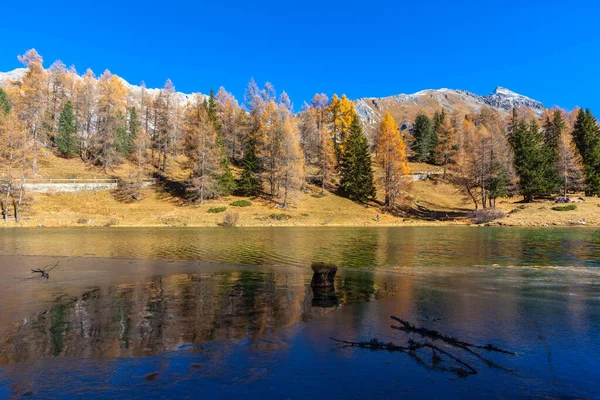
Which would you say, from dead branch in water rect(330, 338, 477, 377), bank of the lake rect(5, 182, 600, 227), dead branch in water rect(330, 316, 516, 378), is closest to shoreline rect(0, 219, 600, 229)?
bank of the lake rect(5, 182, 600, 227)

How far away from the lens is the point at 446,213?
196 feet

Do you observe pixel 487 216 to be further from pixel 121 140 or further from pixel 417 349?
pixel 121 140

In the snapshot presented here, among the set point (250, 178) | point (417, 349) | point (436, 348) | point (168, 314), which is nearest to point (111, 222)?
point (250, 178)

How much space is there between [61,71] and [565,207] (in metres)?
98.8

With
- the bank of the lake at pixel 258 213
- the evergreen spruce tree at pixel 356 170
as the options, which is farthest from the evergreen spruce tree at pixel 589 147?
the evergreen spruce tree at pixel 356 170

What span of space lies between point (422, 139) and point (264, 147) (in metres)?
52.5

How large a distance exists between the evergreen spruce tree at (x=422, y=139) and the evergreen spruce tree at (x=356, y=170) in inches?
1385

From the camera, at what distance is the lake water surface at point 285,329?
5.79m

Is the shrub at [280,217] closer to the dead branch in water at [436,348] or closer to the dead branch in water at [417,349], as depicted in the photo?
the dead branch in water at [436,348]

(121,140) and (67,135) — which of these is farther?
(121,140)

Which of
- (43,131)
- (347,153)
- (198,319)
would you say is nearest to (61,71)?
(43,131)

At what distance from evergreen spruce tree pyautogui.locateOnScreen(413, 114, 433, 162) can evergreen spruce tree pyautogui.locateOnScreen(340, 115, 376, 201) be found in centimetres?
3517

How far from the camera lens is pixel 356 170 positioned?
64.8 meters

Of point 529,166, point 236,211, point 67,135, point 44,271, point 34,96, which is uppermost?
point 34,96
